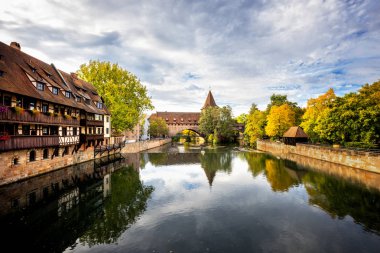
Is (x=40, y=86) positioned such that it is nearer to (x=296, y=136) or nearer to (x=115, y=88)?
(x=115, y=88)

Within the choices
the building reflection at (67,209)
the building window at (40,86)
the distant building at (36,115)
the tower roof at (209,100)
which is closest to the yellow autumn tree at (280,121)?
the building reflection at (67,209)

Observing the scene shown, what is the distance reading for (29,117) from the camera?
19250mm

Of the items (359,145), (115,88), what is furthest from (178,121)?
(359,145)

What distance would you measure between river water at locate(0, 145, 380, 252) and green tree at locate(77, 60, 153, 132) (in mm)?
17601

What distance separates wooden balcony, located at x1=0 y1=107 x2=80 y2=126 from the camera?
54.8 feet

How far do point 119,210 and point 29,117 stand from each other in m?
12.7

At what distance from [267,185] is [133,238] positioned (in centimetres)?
1414

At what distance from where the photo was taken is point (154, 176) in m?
24.1

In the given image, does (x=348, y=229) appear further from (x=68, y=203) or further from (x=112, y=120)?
(x=112, y=120)

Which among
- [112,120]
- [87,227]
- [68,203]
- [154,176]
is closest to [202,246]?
[87,227]

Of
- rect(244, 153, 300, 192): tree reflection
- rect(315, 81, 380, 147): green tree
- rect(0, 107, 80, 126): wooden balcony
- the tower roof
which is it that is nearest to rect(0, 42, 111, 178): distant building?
rect(0, 107, 80, 126): wooden balcony

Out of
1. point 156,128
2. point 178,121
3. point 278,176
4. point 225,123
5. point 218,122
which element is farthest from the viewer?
point 178,121

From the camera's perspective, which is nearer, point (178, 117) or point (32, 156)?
point (32, 156)

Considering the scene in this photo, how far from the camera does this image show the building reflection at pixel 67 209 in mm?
10164
